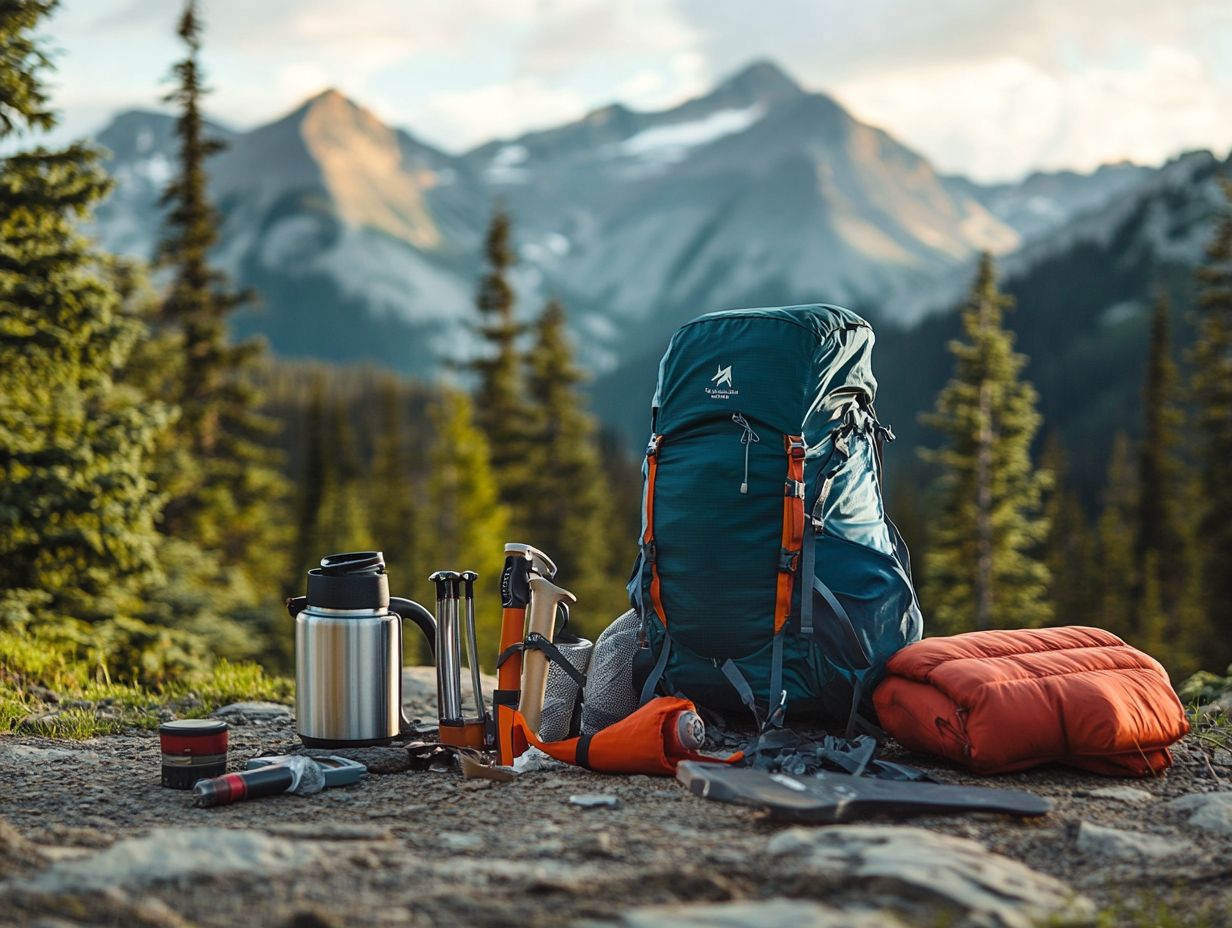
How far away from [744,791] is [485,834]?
1.02 m

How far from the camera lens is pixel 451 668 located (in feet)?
19.8

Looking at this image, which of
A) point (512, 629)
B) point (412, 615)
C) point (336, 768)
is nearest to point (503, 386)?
point (412, 615)

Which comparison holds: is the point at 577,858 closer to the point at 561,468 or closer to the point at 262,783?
the point at 262,783

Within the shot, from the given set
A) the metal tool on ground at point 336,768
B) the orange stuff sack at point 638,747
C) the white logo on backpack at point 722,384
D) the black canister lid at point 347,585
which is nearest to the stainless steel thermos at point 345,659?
the black canister lid at point 347,585

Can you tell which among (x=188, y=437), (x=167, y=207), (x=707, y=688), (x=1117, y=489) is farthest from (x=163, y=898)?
(x=1117, y=489)

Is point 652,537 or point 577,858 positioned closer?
point 577,858

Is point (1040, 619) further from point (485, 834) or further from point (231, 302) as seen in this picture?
point (485, 834)

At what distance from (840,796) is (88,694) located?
504 centimetres

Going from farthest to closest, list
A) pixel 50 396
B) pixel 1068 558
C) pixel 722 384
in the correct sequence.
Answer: pixel 1068 558, pixel 50 396, pixel 722 384

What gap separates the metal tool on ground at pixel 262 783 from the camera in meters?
4.74

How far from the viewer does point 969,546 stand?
31.7 m

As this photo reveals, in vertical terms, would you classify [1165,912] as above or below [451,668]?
below

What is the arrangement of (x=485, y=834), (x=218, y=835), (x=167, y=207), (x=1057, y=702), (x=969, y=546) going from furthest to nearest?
(x=969, y=546) < (x=167, y=207) < (x=1057, y=702) < (x=485, y=834) < (x=218, y=835)

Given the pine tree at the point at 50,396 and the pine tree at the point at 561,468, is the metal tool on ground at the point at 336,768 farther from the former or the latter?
the pine tree at the point at 561,468
